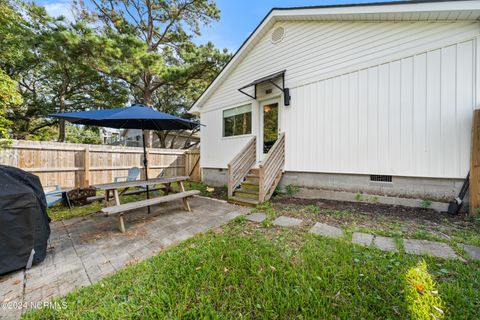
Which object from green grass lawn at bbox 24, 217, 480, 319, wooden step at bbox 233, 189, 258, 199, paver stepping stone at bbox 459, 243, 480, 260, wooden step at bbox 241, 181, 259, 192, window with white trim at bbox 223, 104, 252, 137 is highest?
window with white trim at bbox 223, 104, 252, 137

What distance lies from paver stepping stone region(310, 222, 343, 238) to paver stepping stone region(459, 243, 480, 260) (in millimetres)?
1379

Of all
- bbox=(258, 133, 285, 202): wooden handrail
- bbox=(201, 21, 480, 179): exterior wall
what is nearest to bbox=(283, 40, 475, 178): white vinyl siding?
bbox=(201, 21, 480, 179): exterior wall

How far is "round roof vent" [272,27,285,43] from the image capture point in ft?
19.7

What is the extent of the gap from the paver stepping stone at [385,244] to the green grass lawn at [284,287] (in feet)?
0.65

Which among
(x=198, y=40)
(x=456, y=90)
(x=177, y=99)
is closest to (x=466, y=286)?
(x=456, y=90)

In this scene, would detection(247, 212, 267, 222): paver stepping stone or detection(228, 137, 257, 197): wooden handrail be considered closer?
detection(247, 212, 267, 222): paver stepping stone

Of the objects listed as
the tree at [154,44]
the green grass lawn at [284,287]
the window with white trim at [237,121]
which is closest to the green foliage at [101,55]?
the tree at [154,44]

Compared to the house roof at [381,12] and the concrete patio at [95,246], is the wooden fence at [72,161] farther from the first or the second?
the house roof at [381,12]

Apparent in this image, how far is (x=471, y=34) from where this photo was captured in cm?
342

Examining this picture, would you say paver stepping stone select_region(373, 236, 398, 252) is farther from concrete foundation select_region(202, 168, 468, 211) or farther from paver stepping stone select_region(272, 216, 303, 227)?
concrete foundation select_region(202, 168, 468, 211)

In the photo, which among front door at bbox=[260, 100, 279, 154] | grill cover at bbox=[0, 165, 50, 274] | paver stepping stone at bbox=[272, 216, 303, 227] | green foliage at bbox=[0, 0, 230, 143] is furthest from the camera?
green foliage at bbox=[0, 0, 230, 143]

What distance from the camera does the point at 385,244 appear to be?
2.59 metres

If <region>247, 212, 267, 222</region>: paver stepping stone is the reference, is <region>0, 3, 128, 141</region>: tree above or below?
above

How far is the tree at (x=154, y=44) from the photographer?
8.25 meters
